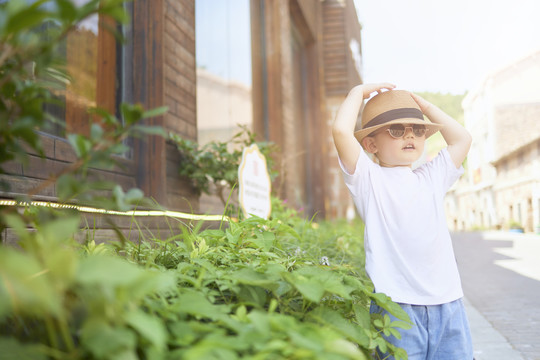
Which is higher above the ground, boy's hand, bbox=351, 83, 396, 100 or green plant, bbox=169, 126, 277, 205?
boy's hand, bbox=351, 83, 396, 100

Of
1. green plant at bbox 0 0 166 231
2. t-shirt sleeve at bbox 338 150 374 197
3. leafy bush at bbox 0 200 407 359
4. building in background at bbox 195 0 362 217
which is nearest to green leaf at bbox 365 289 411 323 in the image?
leafy bush at bbox 0 200 407 359

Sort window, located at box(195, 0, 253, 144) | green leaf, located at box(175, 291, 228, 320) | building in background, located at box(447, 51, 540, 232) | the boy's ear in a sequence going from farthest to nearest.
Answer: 1. building in background, located at box(447, 51, 540, 232)
2. window, located at box(195, 0, 253, 144)
3. the boy's ear
4. green leaf, located at box(175, 291, 228, 320)

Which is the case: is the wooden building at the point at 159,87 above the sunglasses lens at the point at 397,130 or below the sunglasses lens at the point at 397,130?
above

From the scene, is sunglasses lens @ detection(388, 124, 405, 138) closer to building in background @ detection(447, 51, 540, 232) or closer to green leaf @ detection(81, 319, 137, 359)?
green leaf @ detection(81, 319, 137, 359)

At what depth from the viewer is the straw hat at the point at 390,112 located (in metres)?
1.99

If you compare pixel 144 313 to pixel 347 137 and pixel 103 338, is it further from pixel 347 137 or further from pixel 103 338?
pixel 347 137

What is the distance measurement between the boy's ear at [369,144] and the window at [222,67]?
223cm

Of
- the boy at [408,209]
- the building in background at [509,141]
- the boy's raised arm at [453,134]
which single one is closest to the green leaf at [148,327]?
the boy at [408,209]

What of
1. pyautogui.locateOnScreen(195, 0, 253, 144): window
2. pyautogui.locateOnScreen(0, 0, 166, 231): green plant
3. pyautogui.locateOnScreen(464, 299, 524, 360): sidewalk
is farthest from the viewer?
pyautogui.locateOnScreen(195, 0, 253, 144): window

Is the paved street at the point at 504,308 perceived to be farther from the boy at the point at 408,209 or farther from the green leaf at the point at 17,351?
the green leaf at the point at 17,351

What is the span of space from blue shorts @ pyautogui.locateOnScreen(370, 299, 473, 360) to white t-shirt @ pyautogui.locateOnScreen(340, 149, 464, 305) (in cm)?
4

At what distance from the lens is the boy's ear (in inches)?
83.7

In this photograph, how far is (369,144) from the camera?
2.14 metres

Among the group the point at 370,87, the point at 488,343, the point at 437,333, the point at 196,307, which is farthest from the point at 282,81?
the point at 196,307
